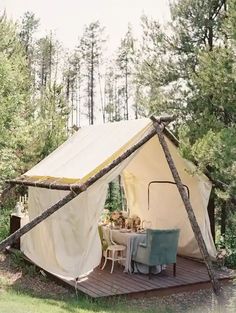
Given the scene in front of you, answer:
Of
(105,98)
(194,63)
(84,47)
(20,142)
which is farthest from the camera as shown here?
(105,98)

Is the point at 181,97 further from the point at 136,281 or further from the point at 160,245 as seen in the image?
the point at 136,281

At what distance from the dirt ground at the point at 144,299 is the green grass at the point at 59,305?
19 centimetres

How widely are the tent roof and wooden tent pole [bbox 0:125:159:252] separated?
14 centimetres

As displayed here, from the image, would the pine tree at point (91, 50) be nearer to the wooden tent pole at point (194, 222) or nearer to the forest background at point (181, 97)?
the forest background at point (181, 97)

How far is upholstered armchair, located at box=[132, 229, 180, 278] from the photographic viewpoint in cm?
720

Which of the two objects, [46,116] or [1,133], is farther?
[46,116]

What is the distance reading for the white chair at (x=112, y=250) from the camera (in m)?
7.87

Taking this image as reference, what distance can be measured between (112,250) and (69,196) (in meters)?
1.87

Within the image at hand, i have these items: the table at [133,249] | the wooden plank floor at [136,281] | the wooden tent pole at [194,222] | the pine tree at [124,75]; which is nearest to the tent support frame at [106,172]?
the wooden tent pole at [194,222]

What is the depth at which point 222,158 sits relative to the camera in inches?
237

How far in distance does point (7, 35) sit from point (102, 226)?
23.9 feet

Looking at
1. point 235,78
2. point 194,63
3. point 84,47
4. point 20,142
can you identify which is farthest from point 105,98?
point 235,78

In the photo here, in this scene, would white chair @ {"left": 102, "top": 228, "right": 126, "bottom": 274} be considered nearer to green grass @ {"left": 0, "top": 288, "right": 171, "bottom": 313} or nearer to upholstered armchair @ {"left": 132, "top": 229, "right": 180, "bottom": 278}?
Answer: upholstered armchair @ {"left": 132, "top": 229, "right": 180, "bottom": 278}

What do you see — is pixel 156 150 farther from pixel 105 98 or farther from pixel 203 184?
pixel 105 98
